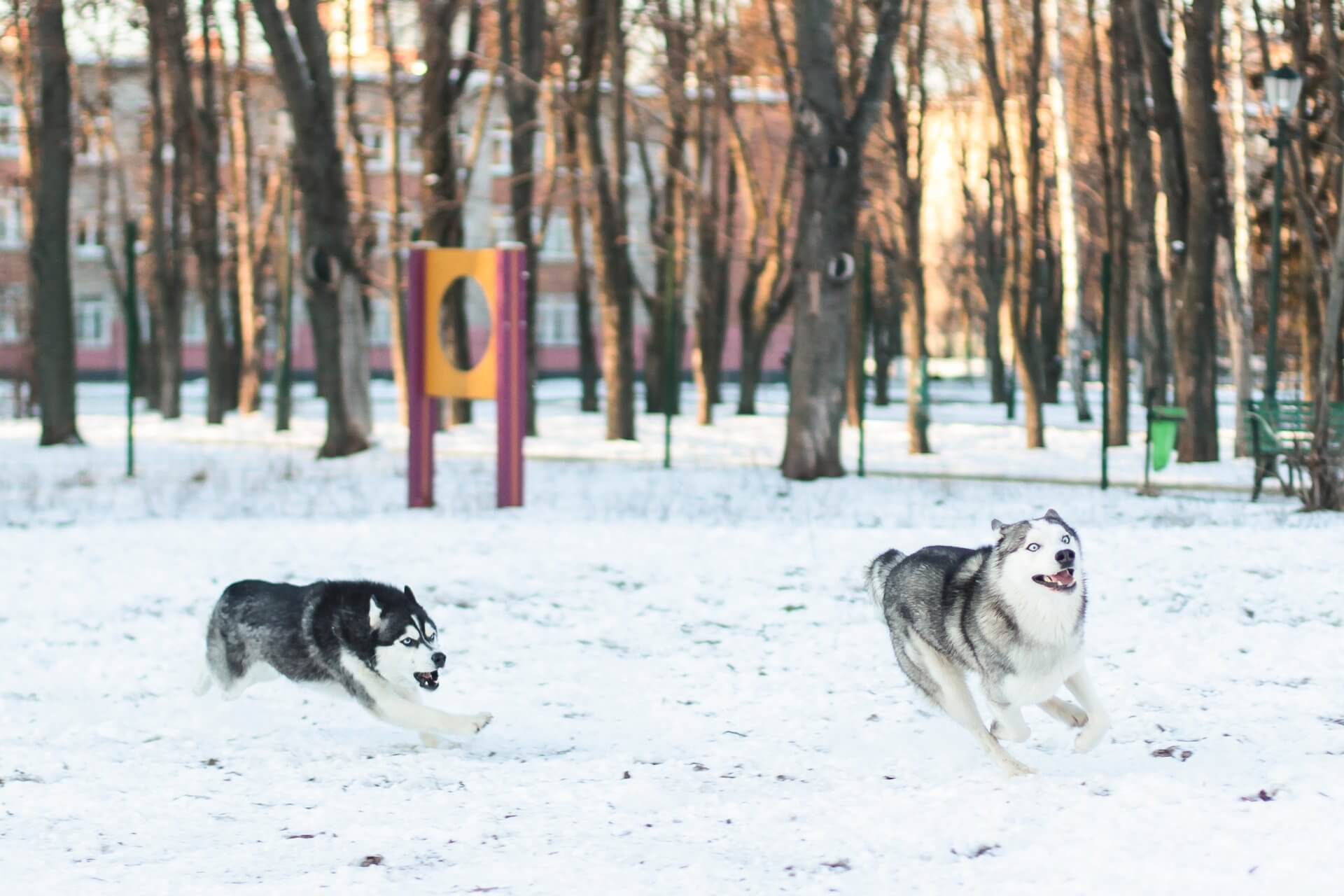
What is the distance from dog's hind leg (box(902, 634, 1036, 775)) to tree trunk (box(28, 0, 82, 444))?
1977 cm

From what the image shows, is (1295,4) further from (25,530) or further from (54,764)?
(54,764)

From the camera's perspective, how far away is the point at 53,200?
24.3 metres

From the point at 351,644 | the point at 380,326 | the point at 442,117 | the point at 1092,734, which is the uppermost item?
the point at 442,117

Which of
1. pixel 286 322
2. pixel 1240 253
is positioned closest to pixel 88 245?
pixel 286 322

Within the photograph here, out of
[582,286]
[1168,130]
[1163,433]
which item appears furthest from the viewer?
[582,286]

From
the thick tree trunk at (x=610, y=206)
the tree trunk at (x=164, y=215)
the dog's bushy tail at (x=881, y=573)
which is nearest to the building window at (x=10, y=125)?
the tree trunk at (x=164, y=215)

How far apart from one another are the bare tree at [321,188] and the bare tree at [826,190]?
5.70 m

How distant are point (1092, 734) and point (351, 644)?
3034 millimetres

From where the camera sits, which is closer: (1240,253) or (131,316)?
(131,316)

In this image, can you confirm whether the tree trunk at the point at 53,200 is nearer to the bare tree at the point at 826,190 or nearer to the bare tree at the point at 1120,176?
the bare tree at the point at 826,190

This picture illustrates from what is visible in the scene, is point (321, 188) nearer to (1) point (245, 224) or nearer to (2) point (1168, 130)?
(2) point (1168, 130)

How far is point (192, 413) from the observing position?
1506 inches

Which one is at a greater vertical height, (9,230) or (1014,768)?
(9,230)

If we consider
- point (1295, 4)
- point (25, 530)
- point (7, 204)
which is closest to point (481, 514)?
point (25, 530)
